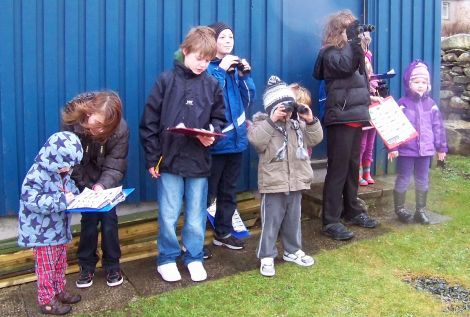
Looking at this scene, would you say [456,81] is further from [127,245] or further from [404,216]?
[127,245]

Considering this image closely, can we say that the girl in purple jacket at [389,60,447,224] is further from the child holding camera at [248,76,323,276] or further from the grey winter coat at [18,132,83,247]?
the grey winter coat at [18,132,83,247]

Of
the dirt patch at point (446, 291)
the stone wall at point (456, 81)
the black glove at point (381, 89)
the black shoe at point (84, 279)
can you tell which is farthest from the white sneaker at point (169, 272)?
the stone wall at point (456, 81)

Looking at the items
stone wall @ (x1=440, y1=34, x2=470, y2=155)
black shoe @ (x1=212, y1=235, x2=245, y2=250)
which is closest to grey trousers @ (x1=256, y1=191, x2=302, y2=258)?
black shoe @ (x1=212, y1=235, x2=245, y2=250)

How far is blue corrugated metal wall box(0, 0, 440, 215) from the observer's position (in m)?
4.40

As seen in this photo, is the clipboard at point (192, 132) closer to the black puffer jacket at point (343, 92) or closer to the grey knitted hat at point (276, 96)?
the grey knitted hat at point (276, 96)

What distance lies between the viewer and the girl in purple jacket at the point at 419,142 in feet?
17.3

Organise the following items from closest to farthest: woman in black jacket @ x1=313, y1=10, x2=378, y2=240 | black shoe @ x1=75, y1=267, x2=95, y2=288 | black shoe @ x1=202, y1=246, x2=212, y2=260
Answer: black shoe @ x1=75, y1=267, x2=95, y2=288
black shoe @ x1=202, y1=246, x2=212, y2=260
woman in black jacket @ x1=313, y1=10, x2=378, y2=240

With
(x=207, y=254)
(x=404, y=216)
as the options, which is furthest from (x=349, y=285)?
(x=404, y=216)

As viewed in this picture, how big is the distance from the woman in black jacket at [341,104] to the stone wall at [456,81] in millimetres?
4903

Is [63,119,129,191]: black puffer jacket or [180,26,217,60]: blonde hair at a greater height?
[180,26,217,60]: blonde hair

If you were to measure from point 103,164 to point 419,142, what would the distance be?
3047mm

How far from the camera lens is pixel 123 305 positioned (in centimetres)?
367

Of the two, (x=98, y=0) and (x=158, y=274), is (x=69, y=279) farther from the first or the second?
(x=98, y=0)

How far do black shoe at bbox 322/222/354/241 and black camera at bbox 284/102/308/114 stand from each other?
4.38 feet
